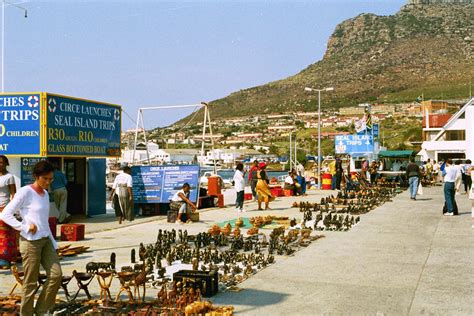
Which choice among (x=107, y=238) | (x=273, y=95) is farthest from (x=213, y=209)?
(x=273, y=95)

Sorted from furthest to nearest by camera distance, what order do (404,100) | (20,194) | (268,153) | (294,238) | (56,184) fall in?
1. (268,153)
2. (404,100)
3. (56,184)
4. (294,238)
5. (20,194)

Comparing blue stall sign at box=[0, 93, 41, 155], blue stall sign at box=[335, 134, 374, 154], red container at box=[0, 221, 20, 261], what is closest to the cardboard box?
blue stall sign at box=[0, 93, 41, 155]

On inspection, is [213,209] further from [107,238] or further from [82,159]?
[107,238]

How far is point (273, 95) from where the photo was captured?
177750 mm

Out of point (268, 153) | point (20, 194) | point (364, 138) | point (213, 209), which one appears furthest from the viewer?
point (268, 153)

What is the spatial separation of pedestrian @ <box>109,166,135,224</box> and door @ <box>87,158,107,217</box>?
254 cm

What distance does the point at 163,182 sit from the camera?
69.0ft

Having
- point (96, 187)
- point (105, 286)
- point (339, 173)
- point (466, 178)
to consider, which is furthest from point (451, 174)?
point (339, 173)

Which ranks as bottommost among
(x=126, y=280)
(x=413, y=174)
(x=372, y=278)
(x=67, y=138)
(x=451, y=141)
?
(x=372, y=278)

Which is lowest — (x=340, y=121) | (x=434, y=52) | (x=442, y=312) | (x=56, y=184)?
(x=442, y=312)

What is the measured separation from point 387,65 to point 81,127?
142 m

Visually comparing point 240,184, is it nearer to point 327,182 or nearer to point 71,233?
point 71,233

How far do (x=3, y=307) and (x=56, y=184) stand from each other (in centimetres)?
1051

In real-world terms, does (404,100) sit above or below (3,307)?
above
